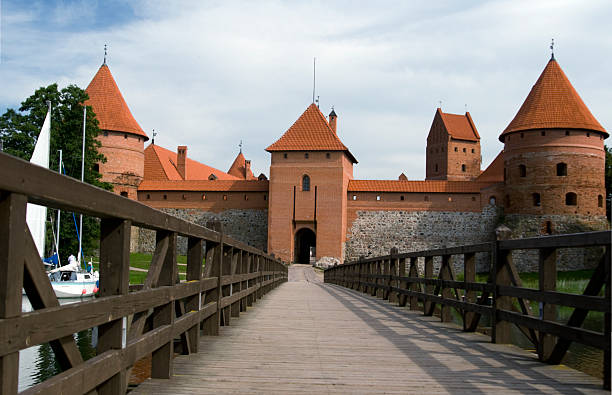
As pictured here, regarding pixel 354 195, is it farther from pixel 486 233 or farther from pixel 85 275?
pixel 85 275

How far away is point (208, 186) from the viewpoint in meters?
38.9

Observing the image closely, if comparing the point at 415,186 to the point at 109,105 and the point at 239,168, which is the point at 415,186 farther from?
the point at 239,168

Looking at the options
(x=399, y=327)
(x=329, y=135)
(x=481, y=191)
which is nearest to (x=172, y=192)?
(x=329, y=135)

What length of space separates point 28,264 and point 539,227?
35005mm

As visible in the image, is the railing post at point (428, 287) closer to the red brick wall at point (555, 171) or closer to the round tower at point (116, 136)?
the red brick wall at point (555, 171)

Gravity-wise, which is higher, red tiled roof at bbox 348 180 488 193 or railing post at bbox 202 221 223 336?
red tiled roof at bbox 348 180 488 193

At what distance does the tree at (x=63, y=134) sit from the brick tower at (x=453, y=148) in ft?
109

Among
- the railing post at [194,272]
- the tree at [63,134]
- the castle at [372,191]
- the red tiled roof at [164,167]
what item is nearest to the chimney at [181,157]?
the red tiled roof at [164,167]

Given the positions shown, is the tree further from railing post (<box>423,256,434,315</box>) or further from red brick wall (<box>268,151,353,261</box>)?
railing post (<box>423,256,434,315</box>)

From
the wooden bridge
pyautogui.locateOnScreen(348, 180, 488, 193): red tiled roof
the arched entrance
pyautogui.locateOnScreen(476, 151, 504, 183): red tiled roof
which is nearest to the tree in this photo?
the arched entrance

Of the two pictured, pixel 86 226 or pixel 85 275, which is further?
pixel 86 226

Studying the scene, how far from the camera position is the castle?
111 ft

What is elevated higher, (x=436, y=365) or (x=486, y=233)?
(x=486, y=233)

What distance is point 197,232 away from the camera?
4.12m
